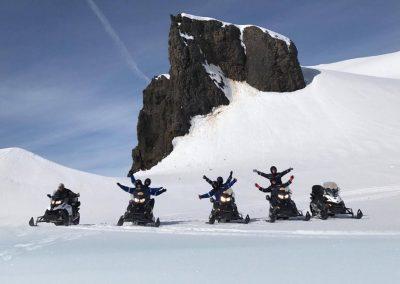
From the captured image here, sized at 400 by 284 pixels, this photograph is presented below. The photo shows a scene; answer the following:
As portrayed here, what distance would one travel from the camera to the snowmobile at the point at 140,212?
46.5ft

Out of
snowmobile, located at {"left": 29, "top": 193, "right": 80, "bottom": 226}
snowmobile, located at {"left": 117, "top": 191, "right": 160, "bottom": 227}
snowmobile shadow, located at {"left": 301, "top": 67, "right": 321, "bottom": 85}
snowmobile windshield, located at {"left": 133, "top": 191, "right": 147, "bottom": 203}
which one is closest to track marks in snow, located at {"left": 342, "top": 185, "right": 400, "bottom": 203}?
snowmobile, located at {"left": 117, "top": 191, "right": 160, "bottom": 227}

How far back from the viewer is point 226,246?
27.8ft

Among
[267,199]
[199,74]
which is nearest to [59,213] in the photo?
[267,199]

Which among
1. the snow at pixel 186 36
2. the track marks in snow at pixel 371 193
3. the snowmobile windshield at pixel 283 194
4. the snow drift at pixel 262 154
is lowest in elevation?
the snowmobile windshield at pixel 283 194

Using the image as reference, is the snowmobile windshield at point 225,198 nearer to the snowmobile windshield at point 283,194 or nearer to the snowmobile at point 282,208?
the snowmobile at point 282,208

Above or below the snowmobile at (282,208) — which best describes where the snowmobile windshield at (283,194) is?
above

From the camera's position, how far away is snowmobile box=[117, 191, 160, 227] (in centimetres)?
1417

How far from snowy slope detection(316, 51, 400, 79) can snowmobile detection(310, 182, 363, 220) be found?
63.3m

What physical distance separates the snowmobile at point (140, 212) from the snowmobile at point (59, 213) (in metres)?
2.05

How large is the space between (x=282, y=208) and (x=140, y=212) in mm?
4158

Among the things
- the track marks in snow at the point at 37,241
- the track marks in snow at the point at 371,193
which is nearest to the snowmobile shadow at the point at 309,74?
the track marks in snow at the point at 371,193

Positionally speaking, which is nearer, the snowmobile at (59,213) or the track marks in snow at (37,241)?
the track marks in snow at (37,241)

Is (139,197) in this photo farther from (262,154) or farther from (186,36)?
(186,36)

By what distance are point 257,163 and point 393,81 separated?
2631 cm
